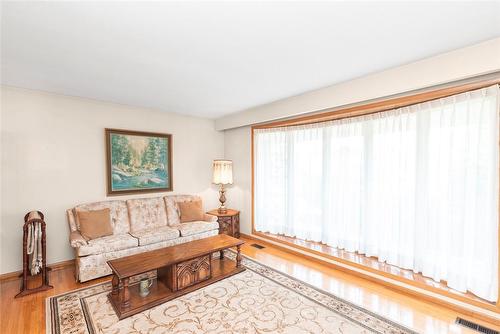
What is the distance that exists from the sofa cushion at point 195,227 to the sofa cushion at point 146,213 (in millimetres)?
436

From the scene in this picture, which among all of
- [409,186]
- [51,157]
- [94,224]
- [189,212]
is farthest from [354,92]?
[51,157]

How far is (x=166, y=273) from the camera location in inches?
109

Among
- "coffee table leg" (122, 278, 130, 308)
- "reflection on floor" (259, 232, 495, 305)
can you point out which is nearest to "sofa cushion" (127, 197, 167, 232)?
"coffee table leg" (122, 278, 130, 308)

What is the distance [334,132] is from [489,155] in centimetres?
172

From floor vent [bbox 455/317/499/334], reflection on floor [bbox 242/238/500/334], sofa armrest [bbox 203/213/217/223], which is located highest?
sofa armrest [bbox 203/213/217/223]

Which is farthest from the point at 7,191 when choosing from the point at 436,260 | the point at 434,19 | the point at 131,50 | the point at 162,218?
the point at 436,260

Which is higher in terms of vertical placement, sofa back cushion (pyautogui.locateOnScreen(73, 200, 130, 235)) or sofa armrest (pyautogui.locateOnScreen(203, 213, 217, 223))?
sofa back cushion (pyautogui.locateOnScreen(73, 200, 130, 235))

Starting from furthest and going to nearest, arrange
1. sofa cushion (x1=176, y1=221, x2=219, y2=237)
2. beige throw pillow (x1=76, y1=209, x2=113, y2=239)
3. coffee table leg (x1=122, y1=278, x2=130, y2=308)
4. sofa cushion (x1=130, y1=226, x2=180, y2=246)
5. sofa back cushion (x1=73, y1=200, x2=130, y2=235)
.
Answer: sofa cushion (x1=176, y1=221, x2=219, y2=237) → sofa back cushion (x1=73, y1=200, x2=130, y2=235) → sofa cushion (x1=130, y1=226, x2=180, y2=246) → beige throw pillow (x1=76, y1=209, x2=113, y2=239) → coffee table leg (x1=122, y1=278, x2=130, y2=308)

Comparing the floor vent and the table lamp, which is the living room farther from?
the table lamp

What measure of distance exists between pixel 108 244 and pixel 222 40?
9.60 feet

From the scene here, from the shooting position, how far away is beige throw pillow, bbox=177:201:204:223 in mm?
4219

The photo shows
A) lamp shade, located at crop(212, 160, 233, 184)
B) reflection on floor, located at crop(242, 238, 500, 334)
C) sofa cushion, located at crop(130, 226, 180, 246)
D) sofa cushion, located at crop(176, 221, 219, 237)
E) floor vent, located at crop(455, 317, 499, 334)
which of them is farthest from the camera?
lamp shade, located at crop(212, 160, 233, 184)

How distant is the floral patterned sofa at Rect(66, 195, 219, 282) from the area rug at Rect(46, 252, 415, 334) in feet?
1.14

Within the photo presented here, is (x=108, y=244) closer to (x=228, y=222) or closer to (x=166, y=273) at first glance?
(x=166, y=273)
